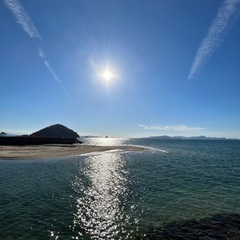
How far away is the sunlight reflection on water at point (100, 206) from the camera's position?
1725cm

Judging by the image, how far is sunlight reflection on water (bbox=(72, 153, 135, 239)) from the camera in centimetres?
1725

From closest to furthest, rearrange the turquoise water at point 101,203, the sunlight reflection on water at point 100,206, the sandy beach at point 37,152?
1. the sunlight reflection on water at point 100,206
2. the turquoise water at point 101,203
3. the sandy beach at point 37,152

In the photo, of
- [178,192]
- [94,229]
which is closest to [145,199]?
[178,192]

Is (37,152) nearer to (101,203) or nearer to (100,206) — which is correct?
(101,203)

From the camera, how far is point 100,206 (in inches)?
891

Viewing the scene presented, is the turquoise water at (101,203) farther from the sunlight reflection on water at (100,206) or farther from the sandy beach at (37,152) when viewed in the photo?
the sandy beach at (37,152)

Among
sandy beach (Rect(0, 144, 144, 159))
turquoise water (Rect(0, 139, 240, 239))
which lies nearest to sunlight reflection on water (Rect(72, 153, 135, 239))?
turquoise water (Rect(0, 139, 240, 239))

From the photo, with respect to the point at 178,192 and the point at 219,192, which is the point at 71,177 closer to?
the point at 178,192

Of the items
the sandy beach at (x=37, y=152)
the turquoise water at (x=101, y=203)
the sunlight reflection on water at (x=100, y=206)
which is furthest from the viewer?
the sandy beach at (x=37, y=152)

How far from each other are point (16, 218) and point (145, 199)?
39.0ft

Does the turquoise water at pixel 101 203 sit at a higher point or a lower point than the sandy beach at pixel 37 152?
lower

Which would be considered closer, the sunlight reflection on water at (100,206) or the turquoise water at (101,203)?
the sunlight reflection on water at (100,206)

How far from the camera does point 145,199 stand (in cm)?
2527

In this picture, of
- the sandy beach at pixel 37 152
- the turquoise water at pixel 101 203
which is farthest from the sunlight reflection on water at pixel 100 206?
the sandy beach at pixel 37 152
